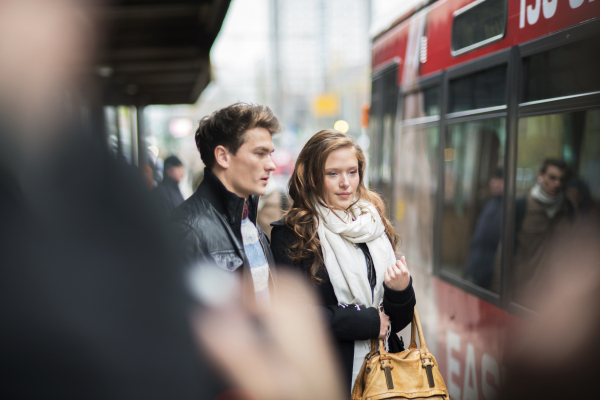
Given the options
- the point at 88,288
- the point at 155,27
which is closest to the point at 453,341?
the point at 88,288

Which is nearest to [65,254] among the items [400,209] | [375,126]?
[400,209]

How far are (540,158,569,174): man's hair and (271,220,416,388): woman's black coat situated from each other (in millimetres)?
1202

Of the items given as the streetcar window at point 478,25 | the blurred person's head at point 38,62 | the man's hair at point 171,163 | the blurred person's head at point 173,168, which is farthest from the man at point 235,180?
the man's hair at point 171,163

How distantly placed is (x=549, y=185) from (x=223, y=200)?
5.79 ft

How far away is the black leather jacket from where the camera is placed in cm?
181

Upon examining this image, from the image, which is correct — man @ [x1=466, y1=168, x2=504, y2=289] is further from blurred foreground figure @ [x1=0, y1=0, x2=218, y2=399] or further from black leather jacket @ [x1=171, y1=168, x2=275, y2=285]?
blurred foreground figure @ [x1=0, y1=0, x2=218, y2=399]

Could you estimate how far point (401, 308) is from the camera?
7.14 feet

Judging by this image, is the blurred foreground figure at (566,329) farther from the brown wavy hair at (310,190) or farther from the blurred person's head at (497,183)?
the brown wavy hair at (310,190)

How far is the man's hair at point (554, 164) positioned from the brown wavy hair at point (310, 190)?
43.7 inches

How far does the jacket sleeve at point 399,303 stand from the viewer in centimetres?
217

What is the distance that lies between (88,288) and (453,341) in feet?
11.4

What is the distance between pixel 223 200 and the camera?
78.0 inches

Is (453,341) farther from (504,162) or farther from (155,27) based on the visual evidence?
(155,27)

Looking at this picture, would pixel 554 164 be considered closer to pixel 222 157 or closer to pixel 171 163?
pixel 222 157
